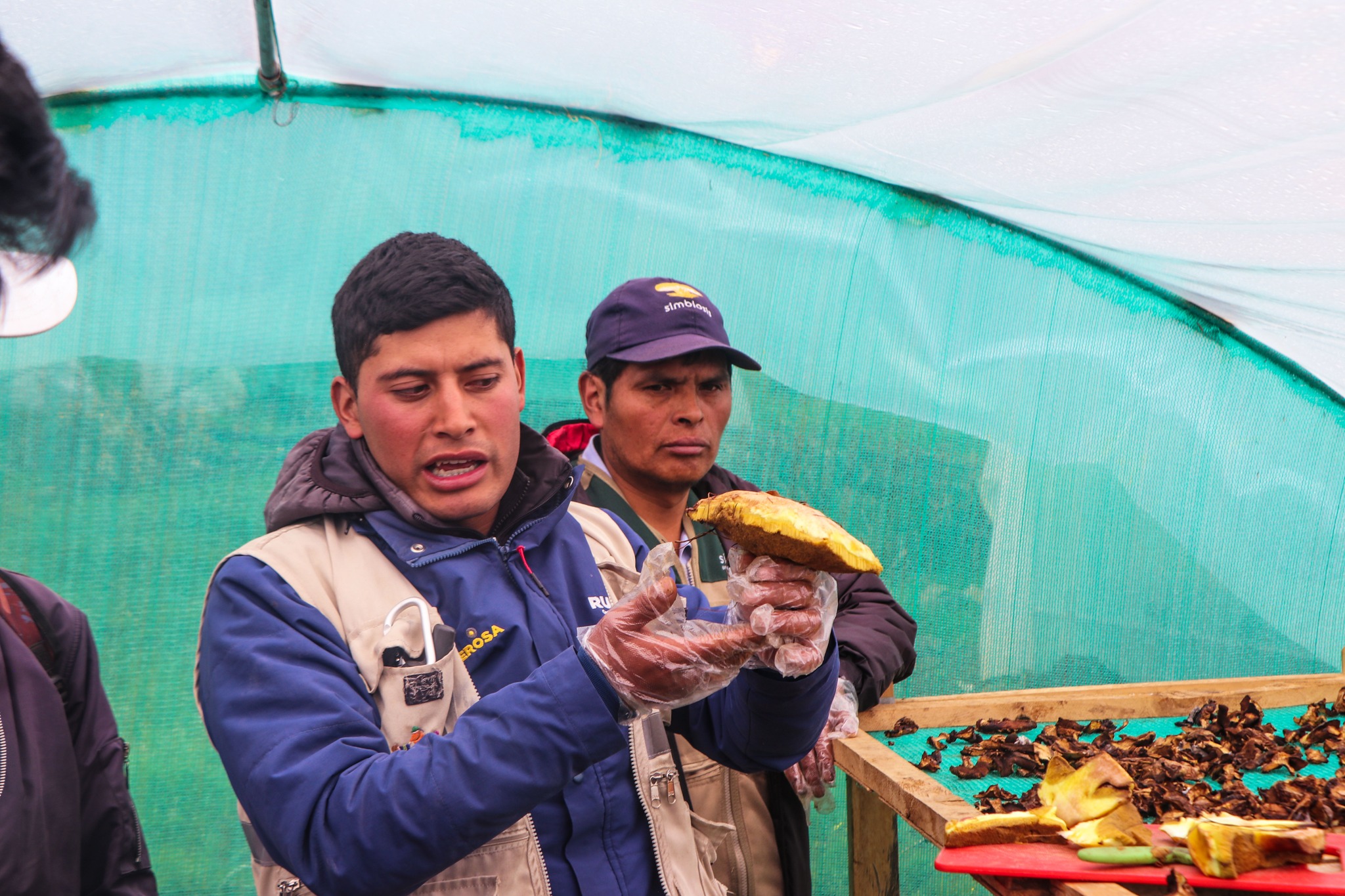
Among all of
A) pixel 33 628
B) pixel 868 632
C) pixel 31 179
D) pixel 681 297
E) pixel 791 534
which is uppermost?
pixel 31 179

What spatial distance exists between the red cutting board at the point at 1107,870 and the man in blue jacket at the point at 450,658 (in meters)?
0.31

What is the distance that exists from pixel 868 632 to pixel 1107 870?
108 cm

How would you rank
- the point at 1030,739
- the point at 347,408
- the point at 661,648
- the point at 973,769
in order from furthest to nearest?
1. the point at 1030,739
2. the point at 973,769
3. the point at 347,408
4. the point at 661,648

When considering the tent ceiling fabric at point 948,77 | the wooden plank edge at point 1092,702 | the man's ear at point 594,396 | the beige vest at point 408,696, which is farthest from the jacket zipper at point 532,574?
the tent ceiling fabric at point 948,77

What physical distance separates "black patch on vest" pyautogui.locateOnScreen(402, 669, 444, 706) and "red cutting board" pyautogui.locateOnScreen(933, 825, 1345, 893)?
0.79 metres

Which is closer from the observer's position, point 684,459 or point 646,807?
point 646,807

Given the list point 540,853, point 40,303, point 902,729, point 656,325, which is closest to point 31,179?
point 40,303

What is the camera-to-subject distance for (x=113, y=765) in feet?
5.62

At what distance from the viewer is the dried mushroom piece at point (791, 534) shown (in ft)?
4.24

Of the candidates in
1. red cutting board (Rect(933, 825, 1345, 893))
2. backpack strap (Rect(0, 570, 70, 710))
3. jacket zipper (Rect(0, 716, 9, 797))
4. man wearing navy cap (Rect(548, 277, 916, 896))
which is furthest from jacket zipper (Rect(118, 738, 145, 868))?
red cutting board (Rect(933, 825, 1345, 893))

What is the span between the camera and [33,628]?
169 cm

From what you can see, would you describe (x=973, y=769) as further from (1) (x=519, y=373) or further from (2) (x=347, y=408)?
(2) (x=347, y=408)

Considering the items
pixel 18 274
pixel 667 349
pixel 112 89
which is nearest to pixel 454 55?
pixel 112 89

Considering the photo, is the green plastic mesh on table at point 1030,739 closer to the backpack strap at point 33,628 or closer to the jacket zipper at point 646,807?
the jacket zipper at point 646,807
